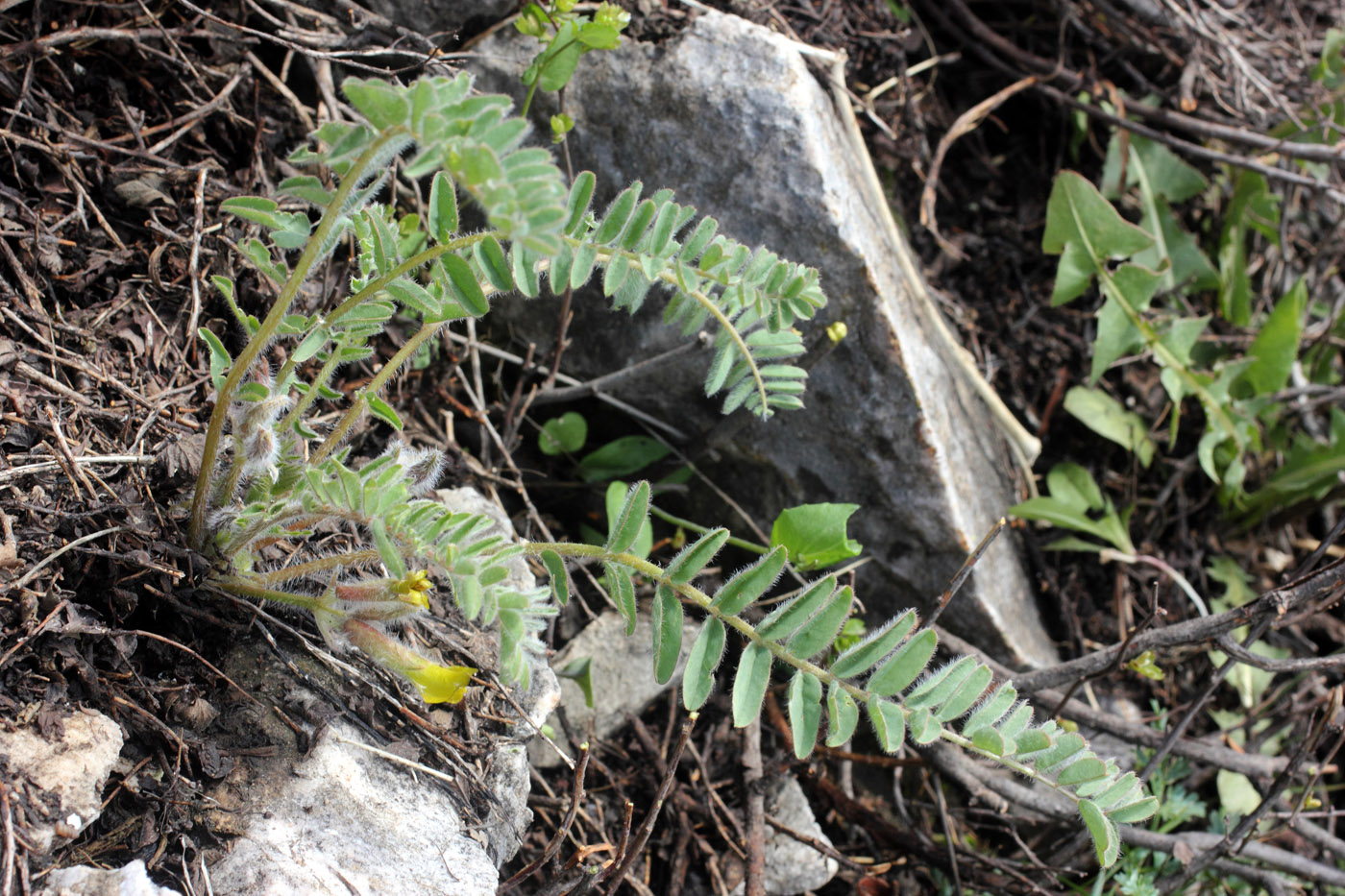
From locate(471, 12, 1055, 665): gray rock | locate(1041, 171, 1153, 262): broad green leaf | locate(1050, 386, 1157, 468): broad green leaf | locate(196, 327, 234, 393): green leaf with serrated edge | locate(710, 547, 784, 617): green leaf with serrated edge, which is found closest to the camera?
locate(710, 547, 784, 617): green leaf with serrated edge

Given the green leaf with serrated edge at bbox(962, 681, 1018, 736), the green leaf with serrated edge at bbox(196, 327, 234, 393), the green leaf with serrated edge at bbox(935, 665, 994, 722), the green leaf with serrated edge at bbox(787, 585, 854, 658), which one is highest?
the green leaf with serrated edge at bbox(196, 327, 234, 393)

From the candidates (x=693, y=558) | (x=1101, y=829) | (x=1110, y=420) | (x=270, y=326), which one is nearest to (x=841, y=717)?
(x=693, y=558)

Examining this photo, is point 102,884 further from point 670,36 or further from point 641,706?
point 670,36

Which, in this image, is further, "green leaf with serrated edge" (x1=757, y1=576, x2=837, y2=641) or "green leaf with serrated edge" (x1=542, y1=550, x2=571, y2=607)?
"green leaf with serrated edge" (x1=542, y1=550, x2=571, y2=607)

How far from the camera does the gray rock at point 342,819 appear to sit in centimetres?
157

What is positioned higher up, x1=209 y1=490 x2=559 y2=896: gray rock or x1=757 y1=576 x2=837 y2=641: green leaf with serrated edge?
x1=757 y1=576 x2=837 y2=641: green leaf with serrated edge

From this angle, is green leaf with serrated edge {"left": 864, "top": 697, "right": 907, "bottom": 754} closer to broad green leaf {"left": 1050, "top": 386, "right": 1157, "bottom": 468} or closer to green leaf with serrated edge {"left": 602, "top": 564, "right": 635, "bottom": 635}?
green leaf with serrated edge {"left": 602, "top": 564, "right": 635, "bottom": 635}

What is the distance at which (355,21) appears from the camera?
2484mm

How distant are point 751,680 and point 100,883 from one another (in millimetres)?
1056

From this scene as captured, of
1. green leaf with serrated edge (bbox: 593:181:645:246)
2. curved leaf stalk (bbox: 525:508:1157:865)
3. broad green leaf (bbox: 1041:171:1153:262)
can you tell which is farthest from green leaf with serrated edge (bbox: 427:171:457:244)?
broad green leaf (bbox: 1041:171:1153:262)

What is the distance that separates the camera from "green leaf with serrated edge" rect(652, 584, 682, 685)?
1.66m

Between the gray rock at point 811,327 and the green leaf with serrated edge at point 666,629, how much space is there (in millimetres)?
1095

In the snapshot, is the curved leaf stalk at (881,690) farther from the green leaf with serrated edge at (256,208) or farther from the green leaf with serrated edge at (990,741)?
the green leaf with serrated edge at (256,208)

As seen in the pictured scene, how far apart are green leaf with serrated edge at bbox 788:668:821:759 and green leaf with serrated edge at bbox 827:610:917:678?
0.05 metres
